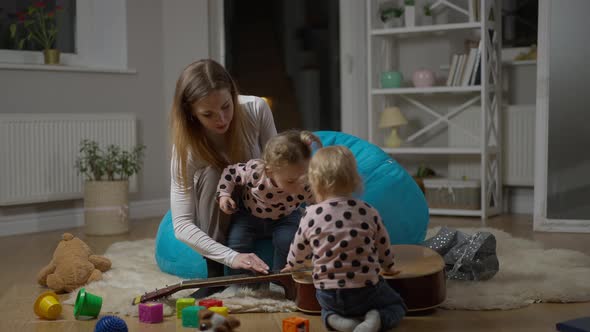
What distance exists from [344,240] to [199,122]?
738 mm

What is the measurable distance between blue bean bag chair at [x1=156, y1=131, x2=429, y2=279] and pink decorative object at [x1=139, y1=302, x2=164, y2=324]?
0.52 meters

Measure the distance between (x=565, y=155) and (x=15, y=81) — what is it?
3.01 meters

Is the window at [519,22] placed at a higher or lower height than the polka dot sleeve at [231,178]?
higher

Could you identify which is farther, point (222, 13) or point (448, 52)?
point (222, 13)

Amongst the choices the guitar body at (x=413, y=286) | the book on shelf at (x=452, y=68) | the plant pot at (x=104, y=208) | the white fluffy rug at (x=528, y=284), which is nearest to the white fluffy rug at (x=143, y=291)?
the guitar body at (x=413, y=286)

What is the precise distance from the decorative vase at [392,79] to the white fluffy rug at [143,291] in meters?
2.11

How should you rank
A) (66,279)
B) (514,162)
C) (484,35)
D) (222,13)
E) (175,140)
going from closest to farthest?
1. (175,140)
2. (66,279)
3. (484,35)
4. (514,162)
5. (222,13)

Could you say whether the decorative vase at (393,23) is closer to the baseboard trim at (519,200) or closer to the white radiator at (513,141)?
the white radiator at (513,141)

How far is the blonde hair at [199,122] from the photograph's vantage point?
237 centimetres

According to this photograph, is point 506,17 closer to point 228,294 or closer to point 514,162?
point 514,162

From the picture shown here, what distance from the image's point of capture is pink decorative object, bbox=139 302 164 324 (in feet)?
7.45

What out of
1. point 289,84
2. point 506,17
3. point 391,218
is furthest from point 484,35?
point 391,218

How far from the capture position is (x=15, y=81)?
13.9ft

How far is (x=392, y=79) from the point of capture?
483 centimetres
